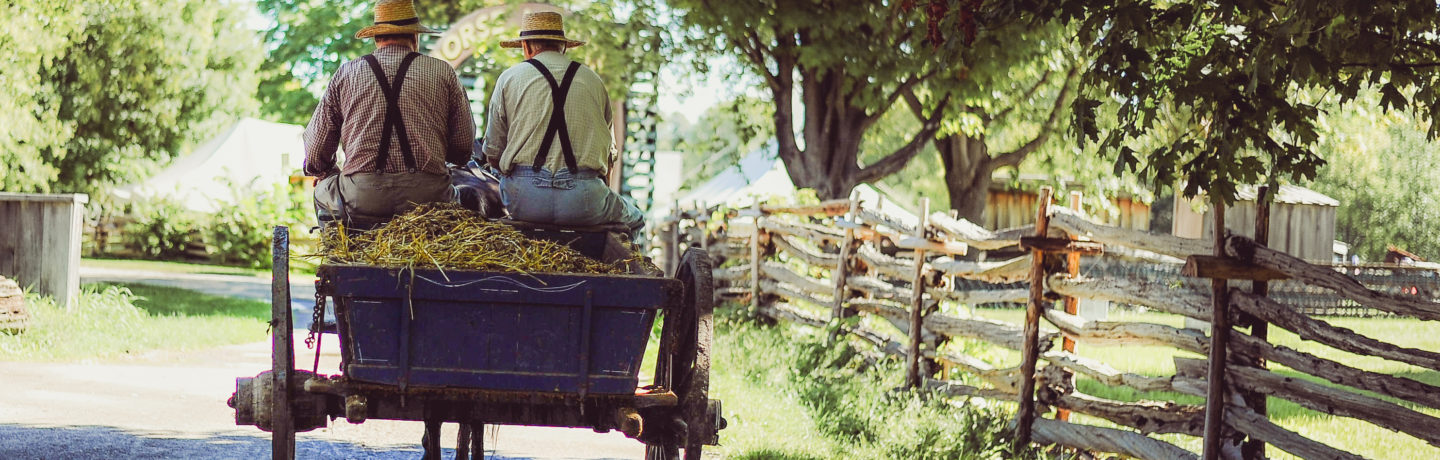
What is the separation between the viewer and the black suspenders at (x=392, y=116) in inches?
216

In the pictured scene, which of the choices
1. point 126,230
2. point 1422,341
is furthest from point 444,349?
point 126,230

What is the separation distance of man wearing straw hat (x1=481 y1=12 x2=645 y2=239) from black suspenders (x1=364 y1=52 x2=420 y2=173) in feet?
1.29

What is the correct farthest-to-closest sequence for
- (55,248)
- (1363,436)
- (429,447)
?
1. (55,248)
2. (1363,436)
3. (429,447)

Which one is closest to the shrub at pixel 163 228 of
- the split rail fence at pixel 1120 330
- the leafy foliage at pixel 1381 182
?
the split rail fence at pixel 1120 330

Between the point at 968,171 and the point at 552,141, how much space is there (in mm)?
17705

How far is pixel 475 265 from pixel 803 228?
367 inches

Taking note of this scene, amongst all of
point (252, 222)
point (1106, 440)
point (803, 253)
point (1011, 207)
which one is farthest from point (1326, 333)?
point (1011, 207)

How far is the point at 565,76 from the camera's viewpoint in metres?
5.78

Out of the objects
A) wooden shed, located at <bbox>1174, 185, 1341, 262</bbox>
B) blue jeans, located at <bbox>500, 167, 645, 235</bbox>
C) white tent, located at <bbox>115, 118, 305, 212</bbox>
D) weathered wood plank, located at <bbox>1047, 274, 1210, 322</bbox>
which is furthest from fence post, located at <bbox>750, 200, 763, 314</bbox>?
white tent, located at <bbox>115, 118, 305, 212</bbox>

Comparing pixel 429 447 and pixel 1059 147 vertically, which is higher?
pixel 1059 147

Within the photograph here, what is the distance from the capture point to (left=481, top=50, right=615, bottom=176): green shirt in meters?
5.75

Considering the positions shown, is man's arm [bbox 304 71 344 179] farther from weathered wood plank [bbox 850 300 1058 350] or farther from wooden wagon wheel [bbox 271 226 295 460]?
weathered wood plank [bbox 850 300 1058 350]

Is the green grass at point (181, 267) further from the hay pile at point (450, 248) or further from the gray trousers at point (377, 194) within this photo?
the hay pile at point (450, 248)

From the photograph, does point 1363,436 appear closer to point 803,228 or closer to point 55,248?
point 803,228
